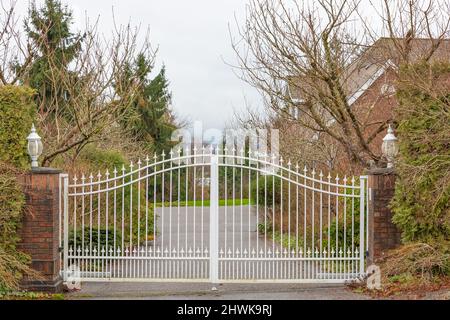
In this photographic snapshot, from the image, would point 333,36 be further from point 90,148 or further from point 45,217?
point 90,148

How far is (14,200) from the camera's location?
346 inches

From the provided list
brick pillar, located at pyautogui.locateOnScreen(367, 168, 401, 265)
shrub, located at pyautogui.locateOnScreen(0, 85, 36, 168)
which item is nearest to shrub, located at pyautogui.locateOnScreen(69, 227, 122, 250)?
shrub, located at pyautogui.locateOnScreen(0, 85, 36, 168)

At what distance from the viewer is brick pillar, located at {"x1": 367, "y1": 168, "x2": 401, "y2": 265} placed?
30.5 feet

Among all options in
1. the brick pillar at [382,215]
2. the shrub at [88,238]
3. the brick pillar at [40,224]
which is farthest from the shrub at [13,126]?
the brick pillar at [382,215]

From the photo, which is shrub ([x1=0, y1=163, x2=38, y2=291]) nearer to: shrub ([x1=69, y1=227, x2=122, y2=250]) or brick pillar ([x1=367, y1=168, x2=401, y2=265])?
shrub ([x1=69, y1=227, x2=122, y2=250])

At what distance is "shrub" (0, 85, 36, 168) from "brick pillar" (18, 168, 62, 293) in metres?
0.32

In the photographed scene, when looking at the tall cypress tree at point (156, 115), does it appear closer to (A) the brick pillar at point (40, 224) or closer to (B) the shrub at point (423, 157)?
(A) the brick pillar at point (40, 224)

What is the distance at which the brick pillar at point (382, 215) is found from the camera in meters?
9.28

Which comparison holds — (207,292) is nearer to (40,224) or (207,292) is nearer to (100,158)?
(40,224)

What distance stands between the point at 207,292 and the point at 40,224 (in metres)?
2.61

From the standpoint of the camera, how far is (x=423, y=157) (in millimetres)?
8719

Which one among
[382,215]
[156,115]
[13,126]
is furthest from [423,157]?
[156,115]

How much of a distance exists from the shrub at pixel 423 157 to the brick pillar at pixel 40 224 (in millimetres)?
4950
